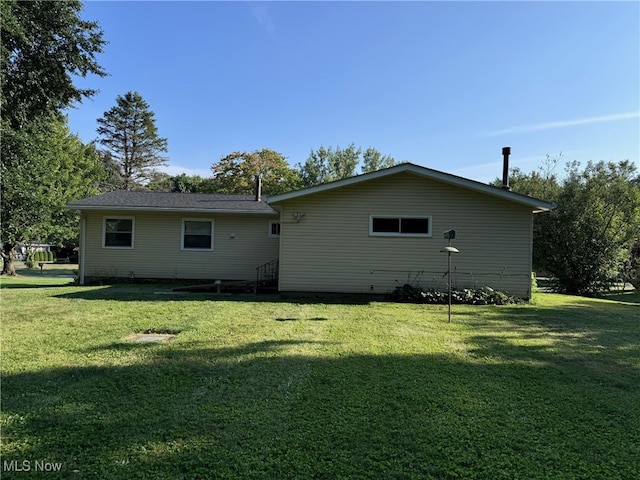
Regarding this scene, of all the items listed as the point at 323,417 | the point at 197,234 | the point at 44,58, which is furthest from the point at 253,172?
the point at 323,417

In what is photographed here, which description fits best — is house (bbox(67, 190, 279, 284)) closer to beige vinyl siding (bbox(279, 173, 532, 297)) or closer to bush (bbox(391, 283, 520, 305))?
beige vinyl siding (bbox(279, 173, 532, 297))

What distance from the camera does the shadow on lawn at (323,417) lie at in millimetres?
2424

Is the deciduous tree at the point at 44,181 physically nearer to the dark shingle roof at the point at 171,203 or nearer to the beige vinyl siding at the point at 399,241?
the dark shingle roof at the point at 171,203

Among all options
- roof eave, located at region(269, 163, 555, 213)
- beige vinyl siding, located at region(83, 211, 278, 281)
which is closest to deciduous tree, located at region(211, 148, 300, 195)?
beige vinyl siding, located at region(83, 211, 278, 281)

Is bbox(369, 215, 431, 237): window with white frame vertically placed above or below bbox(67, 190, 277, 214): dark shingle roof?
below

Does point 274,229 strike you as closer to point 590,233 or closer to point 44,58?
point 44,58

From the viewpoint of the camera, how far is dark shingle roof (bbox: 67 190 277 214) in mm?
12672

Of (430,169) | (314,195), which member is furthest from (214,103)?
(430,169)

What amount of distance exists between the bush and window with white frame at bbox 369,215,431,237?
1.47 metres

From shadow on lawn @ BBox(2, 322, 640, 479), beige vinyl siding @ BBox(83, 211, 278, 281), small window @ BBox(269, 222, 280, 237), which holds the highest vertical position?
small window @ BBox(269, 222, 280, 237)

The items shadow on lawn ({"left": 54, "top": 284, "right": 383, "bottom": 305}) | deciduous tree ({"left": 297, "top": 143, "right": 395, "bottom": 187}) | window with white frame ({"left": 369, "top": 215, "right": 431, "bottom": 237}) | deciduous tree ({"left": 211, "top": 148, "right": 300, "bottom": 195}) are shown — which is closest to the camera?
shadow on lawn ({"left": 54, "top": 284, "right": 383, "bottom": 305})

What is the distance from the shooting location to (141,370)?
4074 millimetres

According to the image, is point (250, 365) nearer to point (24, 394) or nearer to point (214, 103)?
point (24, 394)

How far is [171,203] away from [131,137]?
35.0 metres
